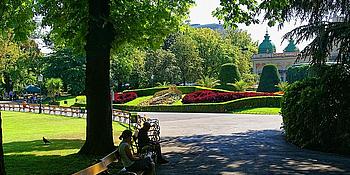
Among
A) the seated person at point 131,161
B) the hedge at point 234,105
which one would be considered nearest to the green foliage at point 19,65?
the hedge at point 234,105

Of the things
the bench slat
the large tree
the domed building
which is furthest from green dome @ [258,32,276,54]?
the bench slat

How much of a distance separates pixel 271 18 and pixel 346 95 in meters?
4.21

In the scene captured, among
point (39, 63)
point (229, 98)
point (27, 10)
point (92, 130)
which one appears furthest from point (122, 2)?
point (39, 63)

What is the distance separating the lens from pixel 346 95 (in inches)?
600

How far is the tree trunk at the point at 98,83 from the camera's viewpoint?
13961 millimetres

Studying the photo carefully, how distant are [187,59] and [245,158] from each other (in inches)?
2254

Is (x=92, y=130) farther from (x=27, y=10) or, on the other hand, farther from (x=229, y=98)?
(x=229, y=98)

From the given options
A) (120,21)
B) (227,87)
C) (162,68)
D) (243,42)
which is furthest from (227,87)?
(120,21)

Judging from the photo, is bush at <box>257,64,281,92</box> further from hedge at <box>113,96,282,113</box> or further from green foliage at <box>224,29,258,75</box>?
green foliage at <box>224,29,258,75</box>

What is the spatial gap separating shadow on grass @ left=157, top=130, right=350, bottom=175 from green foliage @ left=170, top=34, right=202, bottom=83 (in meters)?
51.3

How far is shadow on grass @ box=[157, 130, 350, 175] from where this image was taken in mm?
11117

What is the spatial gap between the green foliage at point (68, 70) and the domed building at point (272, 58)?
26891 mm

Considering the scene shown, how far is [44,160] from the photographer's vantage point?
13281 millimetres

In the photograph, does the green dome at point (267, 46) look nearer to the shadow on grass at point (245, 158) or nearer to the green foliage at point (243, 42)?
the green foliage at point (243, 42)
